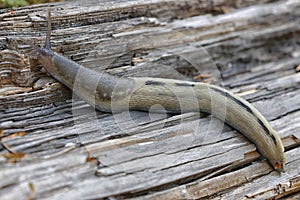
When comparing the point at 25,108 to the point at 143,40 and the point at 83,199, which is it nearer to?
the point at 83,199

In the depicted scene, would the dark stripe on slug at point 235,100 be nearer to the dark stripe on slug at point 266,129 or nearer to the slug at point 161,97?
the slug at point 161,97

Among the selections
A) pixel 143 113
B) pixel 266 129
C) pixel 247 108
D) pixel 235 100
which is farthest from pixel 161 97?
pixel 266 129

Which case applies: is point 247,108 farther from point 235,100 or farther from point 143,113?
point 143,113

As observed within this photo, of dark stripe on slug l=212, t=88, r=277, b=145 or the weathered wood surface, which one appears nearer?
the weathered wood surface

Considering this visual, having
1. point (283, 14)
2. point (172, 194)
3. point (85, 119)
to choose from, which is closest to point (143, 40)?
point (85, 119)

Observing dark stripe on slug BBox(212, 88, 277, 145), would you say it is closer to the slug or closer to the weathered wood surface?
the slug

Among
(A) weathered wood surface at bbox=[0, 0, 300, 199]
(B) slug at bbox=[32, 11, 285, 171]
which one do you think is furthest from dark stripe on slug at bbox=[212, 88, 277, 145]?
(A) weathered wood surface at bbox=[0, 0, 300, 199]
